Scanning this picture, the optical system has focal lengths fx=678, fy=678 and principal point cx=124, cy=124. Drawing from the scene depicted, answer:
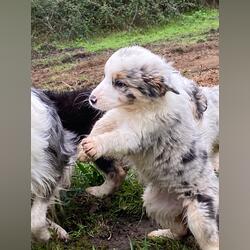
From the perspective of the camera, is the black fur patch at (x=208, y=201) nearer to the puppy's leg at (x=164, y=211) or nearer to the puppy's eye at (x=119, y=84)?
the puppy's leg at (x=164, y=211)

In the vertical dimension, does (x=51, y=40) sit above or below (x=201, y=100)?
above

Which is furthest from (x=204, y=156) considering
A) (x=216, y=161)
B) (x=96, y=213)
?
(x=96, y=213)

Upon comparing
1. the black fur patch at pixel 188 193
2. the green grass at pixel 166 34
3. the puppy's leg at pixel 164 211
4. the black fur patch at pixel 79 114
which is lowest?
the puppy's leg at pixel 164 211

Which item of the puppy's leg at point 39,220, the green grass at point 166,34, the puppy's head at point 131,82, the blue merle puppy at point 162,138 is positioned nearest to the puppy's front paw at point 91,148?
the blue merle puppy at point 162,138

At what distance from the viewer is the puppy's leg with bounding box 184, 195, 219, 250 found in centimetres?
246

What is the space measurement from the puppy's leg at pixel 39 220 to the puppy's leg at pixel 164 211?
0.38m

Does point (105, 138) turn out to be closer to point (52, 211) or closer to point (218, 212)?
point (52, 211)

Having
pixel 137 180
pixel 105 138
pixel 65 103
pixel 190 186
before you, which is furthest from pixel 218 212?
→ pixel 65 103

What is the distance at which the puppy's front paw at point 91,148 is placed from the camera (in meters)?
2.46

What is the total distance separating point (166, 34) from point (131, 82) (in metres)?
0.26

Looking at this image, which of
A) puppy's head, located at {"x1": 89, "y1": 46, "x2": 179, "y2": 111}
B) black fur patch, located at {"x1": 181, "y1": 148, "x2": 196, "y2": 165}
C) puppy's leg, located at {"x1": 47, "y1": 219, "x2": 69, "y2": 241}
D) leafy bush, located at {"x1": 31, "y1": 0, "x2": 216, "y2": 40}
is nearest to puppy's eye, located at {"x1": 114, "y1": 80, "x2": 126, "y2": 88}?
puppy's head, located at {"x1": 89, "y1": 46, "x2": 179, "y2": 111}

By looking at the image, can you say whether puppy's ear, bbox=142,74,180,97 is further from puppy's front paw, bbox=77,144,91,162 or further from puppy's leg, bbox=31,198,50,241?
puppy's leg, bbox=31,198,50,241
